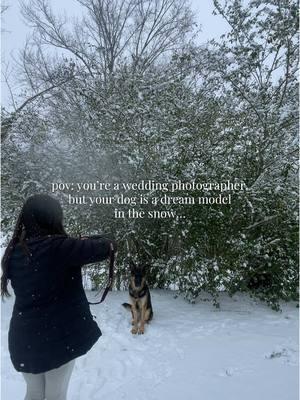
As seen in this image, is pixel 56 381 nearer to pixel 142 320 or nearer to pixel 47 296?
pixel 47 296

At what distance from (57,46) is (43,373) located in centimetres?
1356

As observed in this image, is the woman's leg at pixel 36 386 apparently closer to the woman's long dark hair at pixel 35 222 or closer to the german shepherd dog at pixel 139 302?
the woman's long dark hair at pixel 35 222

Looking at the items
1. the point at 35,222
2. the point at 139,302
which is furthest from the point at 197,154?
the point at 35,222

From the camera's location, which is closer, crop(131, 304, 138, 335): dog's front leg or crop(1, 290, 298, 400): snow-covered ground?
crop(1, 290, 298, 400): snow-covered ground

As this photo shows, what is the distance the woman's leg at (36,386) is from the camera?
2416 millimetres

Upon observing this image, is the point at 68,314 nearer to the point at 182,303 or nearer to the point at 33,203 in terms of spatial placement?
the point at 33,203

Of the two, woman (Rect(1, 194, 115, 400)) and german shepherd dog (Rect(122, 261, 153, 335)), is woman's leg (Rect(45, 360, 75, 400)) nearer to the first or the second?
woman (Rect(1, 194, 115, 400))

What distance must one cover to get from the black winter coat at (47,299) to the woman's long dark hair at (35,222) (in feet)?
0.15

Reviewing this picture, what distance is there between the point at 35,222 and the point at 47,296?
440 mm

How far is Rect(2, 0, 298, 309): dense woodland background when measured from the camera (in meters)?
6.20

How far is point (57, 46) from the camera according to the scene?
14.1 meters

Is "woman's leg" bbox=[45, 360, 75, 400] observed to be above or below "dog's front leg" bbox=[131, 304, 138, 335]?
above

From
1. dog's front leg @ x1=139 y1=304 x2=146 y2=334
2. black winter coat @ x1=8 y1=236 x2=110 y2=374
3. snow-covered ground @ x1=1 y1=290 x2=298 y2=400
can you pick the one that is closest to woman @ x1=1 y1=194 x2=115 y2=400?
black winter coat @ x1=8 y1=236 x2=110 y2=374

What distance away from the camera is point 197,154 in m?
6.40
